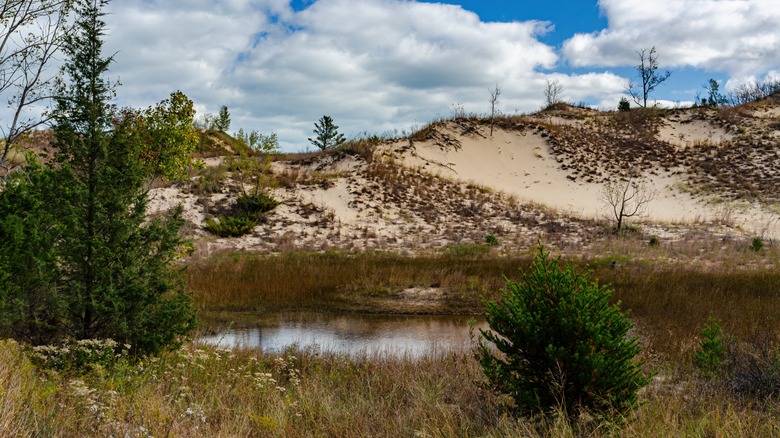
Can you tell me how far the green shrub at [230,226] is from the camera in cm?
2847

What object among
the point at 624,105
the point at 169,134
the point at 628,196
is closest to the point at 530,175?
the point at 628,196

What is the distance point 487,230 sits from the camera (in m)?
31.2

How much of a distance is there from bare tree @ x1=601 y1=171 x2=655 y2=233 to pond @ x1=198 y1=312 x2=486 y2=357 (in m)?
21.4

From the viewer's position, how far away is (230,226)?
Result: 2867 cm

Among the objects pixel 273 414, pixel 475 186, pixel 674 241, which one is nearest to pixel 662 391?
pixel 273 414

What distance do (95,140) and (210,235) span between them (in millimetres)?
20657

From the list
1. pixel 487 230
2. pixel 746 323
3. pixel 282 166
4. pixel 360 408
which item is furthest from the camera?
pixel 282 166

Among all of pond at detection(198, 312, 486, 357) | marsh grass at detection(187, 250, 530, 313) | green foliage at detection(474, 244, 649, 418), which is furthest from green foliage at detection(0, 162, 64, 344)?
marsh grass at detection(187, 250, 530, 313)

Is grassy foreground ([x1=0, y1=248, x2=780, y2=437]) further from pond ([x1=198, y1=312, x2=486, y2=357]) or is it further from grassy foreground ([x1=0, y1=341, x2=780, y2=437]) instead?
pond ([x1=198, y1=312, x2=486, y2=357])

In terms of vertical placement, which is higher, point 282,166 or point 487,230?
point 282,166

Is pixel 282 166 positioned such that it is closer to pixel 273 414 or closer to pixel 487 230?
pixel 487 230

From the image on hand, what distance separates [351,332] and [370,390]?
722 centimetres

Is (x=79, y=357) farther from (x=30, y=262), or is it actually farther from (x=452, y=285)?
(x=452, y=285)

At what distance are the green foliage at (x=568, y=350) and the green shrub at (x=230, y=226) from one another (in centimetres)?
2440
